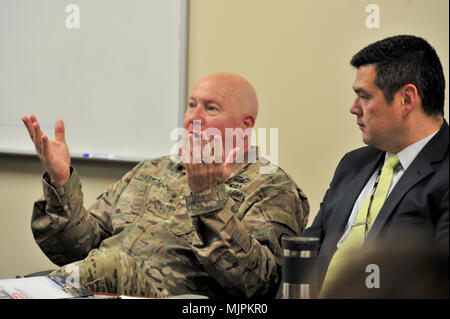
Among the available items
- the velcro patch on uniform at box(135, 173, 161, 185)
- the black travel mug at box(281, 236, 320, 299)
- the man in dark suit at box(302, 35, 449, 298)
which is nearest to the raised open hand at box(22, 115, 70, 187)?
the velcro patch on uniform at box(135, 173, 161, 185)

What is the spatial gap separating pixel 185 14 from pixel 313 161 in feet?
2.59

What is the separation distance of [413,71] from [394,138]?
0.52 feet

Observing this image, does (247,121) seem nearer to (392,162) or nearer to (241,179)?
(241,179)

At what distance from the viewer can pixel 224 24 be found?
229cm

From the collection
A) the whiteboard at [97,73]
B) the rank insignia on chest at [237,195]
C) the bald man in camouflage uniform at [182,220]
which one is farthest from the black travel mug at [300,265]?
the whiteboard at [97,73]

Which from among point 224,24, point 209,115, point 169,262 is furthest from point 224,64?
point 169,262

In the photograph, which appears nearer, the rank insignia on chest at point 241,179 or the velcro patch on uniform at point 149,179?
the rank insignia on chest at point 241,179

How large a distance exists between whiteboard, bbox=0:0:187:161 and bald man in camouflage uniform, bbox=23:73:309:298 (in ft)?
1.47

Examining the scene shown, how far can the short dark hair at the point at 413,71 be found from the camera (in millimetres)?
1274

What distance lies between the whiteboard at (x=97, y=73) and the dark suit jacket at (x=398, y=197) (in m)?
1.05

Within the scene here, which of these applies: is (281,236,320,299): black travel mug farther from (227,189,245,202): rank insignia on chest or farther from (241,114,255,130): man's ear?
(241,114,255,130): man's ear

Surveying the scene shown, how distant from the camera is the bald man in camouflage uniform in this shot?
56.0 inches

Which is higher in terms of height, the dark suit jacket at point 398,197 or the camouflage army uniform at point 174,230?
the dark suit jacket at point 398,197

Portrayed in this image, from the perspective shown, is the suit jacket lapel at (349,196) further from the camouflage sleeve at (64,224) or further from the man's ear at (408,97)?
the camouflage sleeve at (64,224)
